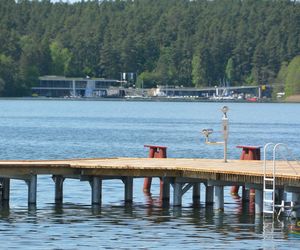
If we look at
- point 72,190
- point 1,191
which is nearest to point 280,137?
point 72,190

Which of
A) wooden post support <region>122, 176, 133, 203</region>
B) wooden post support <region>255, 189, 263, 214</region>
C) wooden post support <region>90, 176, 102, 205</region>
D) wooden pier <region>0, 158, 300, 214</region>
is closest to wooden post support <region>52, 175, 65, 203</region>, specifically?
wooden pier <region>0, 158, 300, 214</region>

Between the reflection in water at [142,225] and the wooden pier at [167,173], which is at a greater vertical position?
the wooden pier at [167,173]

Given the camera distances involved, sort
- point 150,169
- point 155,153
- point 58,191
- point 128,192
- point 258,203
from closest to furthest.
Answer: point 258,203
point 150,169
point 128,192
point 58,191
point 155,153

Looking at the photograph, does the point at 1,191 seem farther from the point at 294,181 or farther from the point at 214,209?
the point at 294,181

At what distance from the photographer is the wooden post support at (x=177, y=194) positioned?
136 feet

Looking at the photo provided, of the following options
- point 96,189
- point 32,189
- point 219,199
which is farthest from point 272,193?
point 32,189

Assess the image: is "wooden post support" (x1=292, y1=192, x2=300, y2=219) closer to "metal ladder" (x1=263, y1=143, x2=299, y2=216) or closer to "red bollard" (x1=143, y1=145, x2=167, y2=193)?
"metal ladder" (x1=263, y1=143, x2=299, y2=216)

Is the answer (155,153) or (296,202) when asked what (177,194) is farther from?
(155,153)

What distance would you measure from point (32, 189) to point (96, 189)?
1941 millimetres

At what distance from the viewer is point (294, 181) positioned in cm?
3716

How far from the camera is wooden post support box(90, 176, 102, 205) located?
4197 cm

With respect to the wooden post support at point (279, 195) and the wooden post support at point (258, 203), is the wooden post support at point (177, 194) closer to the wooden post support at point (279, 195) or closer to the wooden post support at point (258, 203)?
the wooden post support at point (258, 203)

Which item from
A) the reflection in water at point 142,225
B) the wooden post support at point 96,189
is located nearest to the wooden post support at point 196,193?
the reflection in water at point 142,225

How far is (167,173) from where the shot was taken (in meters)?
40.8
